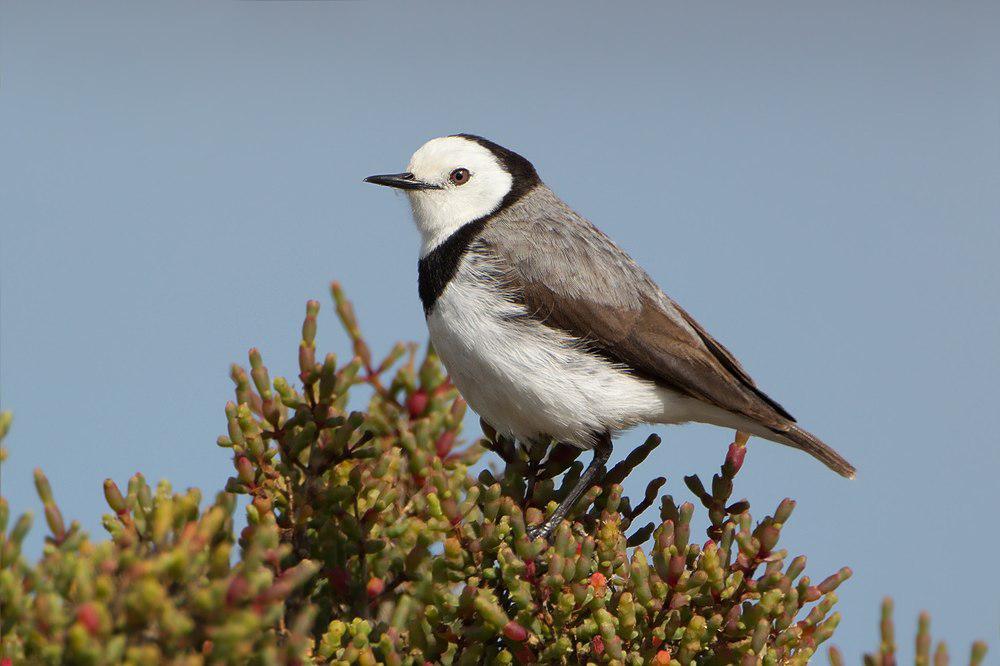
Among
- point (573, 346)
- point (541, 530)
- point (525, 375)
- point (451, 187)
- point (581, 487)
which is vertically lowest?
point (541, 530)

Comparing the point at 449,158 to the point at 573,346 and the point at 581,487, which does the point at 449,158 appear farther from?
the point at 581,487

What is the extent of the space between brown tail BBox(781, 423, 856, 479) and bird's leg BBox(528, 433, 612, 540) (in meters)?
0.90

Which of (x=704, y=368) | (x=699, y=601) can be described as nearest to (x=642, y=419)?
(x=704, y=368)

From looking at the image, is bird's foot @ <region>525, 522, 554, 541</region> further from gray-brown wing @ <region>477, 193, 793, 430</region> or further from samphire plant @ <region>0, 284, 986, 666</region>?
gray-brown wing @ <region>477, 193, 793, 430</region>

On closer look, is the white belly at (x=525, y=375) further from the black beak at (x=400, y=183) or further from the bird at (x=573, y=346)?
the black beak at (x=400, y=183)

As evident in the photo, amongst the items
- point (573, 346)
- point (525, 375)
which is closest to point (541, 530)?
point (525, 375)

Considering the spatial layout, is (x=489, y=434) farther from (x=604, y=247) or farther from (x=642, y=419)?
(x=604, y=247)

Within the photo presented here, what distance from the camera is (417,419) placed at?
481cm

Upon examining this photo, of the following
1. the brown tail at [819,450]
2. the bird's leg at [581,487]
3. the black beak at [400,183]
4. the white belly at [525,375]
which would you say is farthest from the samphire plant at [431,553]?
the black beak at [400,183]

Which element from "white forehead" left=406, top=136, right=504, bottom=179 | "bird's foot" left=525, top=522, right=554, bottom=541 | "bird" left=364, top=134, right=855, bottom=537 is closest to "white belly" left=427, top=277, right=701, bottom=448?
"bird" left=364, top=134, right=855, bottom=537

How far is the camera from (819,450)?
5723 millimetres

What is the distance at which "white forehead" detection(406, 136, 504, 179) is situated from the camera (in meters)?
6.48

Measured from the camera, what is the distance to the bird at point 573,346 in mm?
5508

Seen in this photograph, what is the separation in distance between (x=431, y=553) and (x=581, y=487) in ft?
3.01
